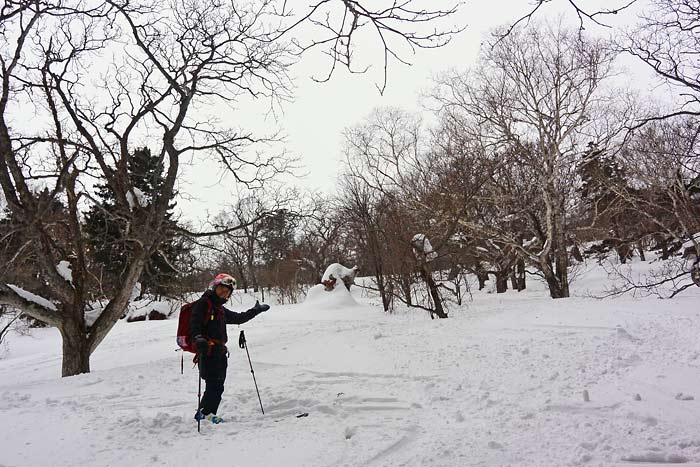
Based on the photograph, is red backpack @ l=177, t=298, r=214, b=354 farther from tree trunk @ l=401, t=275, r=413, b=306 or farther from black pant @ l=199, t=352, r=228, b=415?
tree trunk @ l=401, t=275, r=413, b=306

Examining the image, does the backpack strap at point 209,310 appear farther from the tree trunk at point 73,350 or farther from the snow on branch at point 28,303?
the snow on branch at point 28,303

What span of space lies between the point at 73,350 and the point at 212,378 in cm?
586

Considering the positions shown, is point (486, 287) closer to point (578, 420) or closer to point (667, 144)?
point (667, 144)

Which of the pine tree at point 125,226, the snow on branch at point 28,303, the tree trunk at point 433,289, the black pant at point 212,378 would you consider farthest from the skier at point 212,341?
the tree trunk at point 433,289

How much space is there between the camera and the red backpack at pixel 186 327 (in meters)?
5.13

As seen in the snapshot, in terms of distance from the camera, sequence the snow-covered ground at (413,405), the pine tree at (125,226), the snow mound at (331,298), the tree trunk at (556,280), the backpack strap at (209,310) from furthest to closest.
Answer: the snow mound at (331,298)
the tree trunk at (556,280)
the pine tree at (125,226)
the backpack strap at (209,310)
the snow-covered ground at (413,405)

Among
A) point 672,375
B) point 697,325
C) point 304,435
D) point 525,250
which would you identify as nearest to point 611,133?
point 525,250

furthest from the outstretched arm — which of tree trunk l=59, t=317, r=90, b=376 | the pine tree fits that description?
tree trunk l=59, t=317, r=90, b=376

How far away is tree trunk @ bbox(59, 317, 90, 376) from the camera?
918cm

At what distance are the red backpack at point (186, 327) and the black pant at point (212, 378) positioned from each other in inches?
9.2

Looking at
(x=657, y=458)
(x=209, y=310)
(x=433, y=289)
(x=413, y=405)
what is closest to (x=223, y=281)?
(x=209, y=310)

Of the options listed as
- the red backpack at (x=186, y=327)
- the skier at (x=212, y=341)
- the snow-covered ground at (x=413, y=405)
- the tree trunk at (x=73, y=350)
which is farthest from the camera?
the tree trunk at (x=73, y=350)

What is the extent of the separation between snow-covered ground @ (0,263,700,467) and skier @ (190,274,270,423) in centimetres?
27

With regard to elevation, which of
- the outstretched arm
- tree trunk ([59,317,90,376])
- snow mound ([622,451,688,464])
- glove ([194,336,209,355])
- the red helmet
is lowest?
snow mound ([622,451,688,464])
